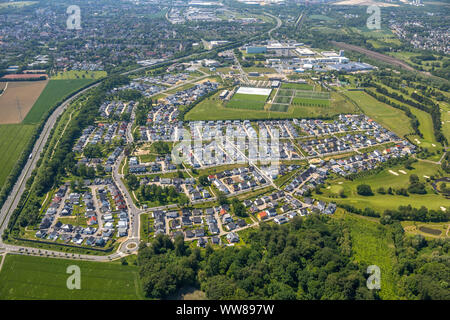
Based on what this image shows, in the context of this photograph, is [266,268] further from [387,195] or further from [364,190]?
[387,195]

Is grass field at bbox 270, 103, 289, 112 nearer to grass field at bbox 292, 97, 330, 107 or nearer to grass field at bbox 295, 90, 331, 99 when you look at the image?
grass field at bbox 292, 97, 330, 107

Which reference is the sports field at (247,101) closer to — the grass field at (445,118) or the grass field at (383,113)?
the grass field at (383,113)

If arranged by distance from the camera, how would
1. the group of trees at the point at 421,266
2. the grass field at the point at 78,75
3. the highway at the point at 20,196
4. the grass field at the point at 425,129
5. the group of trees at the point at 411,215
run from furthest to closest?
the grass field at the point at 78,75, the grass field at the point at 425,129, the group of trees at the point at 411,215, the highway at the point at 20,196, the group of trees at the point at 421,266

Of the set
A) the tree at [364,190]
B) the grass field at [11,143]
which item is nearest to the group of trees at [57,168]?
the grass field at [11,143]

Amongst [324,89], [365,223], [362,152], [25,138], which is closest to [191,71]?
[324,89]

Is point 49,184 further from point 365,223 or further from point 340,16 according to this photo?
point 340,16

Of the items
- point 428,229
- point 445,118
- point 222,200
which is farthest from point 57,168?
point 445,118
